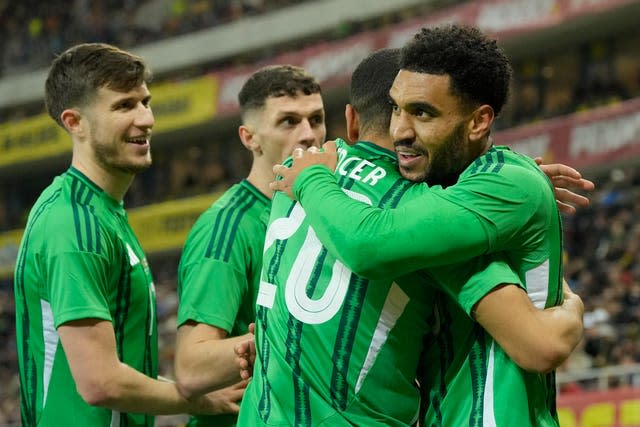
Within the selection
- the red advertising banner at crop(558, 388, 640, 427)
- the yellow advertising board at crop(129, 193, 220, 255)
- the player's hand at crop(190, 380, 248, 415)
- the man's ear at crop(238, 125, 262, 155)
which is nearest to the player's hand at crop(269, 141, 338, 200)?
the player's hand at crop(190, 380, 248, 415)

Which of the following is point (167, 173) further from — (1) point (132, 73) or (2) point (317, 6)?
(1) point (132, 73)

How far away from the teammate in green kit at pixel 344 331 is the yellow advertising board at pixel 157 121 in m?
22.7

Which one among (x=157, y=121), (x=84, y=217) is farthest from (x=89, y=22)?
(x=84, y=217)

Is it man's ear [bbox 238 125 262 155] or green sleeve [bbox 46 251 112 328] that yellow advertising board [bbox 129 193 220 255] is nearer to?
man's ear [bbox 238 125 262 155]

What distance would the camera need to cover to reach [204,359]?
13.4ft

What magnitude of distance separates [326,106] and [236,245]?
21.6 metres

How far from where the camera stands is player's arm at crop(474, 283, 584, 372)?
3.00 m

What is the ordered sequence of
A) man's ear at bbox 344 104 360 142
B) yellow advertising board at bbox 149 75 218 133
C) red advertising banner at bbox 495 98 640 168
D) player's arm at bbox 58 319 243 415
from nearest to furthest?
man's ear at bbox 344 104 360 142 → player's arm at bbox 58 319 243 415 → red advertising banner at bbox 495 98 640 168 → yellow advertising board at bbox 149 75 218 133

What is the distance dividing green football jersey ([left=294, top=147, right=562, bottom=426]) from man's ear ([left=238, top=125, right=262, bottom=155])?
1679mm

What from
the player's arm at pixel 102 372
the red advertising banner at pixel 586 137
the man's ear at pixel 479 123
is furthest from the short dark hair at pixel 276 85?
the red advertising banner at pixel 586 137

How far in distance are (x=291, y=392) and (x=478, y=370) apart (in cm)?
54

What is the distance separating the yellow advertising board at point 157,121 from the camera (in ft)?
Answer: 85.9

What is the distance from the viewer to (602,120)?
18016 millimetres

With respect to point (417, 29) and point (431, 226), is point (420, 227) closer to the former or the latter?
point (431, 226)
